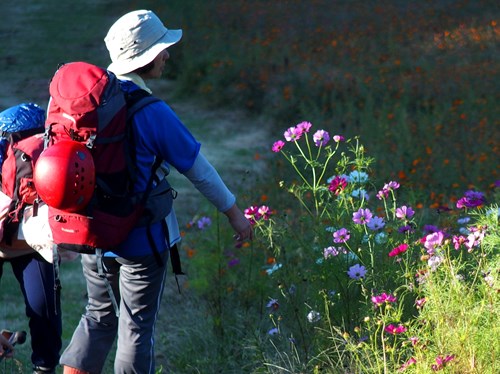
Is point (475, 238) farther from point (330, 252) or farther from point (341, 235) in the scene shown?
point (330, 252)

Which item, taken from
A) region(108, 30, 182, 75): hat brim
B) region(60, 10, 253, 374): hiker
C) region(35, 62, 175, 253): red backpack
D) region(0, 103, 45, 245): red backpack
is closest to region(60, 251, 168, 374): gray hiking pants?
region(60, 10, 253, 374): hiker

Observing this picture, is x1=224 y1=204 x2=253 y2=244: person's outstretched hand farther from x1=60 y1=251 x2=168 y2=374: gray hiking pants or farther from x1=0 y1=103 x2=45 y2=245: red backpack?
x1=0 y1=103 x2=45 y2=245: red backpack

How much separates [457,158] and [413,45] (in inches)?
167

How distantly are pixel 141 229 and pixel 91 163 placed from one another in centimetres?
45

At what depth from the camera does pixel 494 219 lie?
440 cm

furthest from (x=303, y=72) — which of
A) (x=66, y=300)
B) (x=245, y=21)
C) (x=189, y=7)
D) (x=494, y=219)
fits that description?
(x=494, y=219)

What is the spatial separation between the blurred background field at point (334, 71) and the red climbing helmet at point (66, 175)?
204 centimetres

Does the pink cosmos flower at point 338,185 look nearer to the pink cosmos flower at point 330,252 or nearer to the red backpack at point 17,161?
the pink cosmos flower at point 330,252

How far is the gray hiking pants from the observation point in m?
4.09

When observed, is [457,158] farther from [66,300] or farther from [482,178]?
[66,300]

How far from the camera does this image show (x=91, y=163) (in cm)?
368

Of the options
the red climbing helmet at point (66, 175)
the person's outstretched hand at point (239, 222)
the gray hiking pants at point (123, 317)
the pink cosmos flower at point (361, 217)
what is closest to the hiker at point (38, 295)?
the gray hiking pants at point (123, 317)

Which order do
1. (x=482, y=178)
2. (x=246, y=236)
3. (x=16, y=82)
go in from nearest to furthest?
1. (x=246, y=236)
2. (x=482, y=178)
3. (x=16, y=82)

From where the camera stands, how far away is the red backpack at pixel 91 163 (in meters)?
3.67
